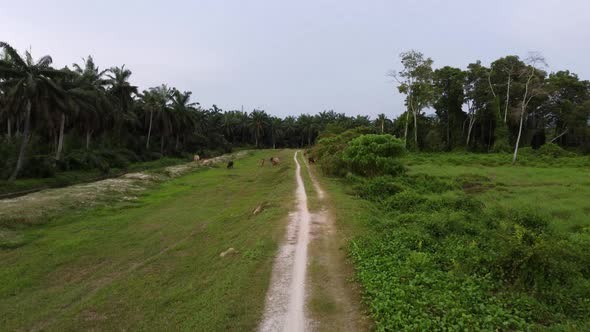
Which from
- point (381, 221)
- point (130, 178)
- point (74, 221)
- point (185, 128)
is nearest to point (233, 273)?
point (381, 221)

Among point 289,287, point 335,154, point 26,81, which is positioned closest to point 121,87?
point 26,81

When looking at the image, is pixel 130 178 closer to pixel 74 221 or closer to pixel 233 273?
pixel 74 221

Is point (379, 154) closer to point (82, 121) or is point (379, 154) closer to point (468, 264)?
point (468, 264)

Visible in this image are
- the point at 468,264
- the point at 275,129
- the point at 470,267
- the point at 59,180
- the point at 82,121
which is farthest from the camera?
the point at 275,129

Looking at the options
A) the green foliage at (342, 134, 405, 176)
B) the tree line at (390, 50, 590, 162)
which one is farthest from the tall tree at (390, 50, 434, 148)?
the green foliage at (342, 134, 405, 176)

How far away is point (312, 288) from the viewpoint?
783 cm

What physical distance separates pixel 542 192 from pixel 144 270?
20781 mm

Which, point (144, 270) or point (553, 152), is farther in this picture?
point (553, 152)

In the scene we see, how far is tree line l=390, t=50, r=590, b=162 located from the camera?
49844mm

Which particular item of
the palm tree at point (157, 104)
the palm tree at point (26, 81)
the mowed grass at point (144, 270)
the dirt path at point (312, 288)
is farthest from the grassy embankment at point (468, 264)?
the palm tree at point (157, 104)

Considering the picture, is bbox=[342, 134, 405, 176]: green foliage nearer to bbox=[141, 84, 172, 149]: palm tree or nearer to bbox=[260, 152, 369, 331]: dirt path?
bbox=[260, 152, 369, 331]: dirt path

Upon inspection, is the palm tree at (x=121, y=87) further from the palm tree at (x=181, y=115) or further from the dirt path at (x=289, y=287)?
the dirt path at (x=289, y=287)

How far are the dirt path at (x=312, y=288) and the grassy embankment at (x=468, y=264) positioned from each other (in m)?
0.41

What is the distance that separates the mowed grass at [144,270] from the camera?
7465 mm
